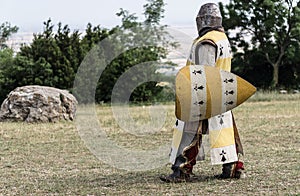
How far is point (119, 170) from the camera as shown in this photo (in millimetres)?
8500

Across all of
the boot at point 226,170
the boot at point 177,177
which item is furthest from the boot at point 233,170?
the boot at point 177,177

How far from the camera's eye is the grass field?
22.8 ft

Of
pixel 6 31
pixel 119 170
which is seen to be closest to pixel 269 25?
pixel 6 31

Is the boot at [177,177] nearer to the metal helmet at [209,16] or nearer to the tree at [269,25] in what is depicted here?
the metal helmet at [209,16]

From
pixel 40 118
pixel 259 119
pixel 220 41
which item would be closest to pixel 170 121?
pixel 259 119

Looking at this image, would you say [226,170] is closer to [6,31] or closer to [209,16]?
[209,16]

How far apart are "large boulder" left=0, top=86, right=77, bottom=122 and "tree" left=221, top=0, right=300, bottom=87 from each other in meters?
18.8

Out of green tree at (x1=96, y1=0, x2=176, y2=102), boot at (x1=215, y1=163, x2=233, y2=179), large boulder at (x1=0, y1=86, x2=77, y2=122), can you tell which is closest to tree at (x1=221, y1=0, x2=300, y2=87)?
Answer: green tree at (x1=96, y1=0, x2=176, y2=102)

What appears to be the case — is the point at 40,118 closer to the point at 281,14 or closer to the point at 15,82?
the point at 15,82

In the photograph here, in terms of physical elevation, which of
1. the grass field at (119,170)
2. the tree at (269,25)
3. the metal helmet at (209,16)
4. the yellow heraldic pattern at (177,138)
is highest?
the tree at (269,25)

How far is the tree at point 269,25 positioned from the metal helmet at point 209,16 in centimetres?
2649

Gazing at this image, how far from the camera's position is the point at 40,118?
52.1 feet

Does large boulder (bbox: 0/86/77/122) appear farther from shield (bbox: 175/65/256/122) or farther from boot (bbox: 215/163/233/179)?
shield (bbox: 175/65/256/122)

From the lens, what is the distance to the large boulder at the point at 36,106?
15977 millimetres
